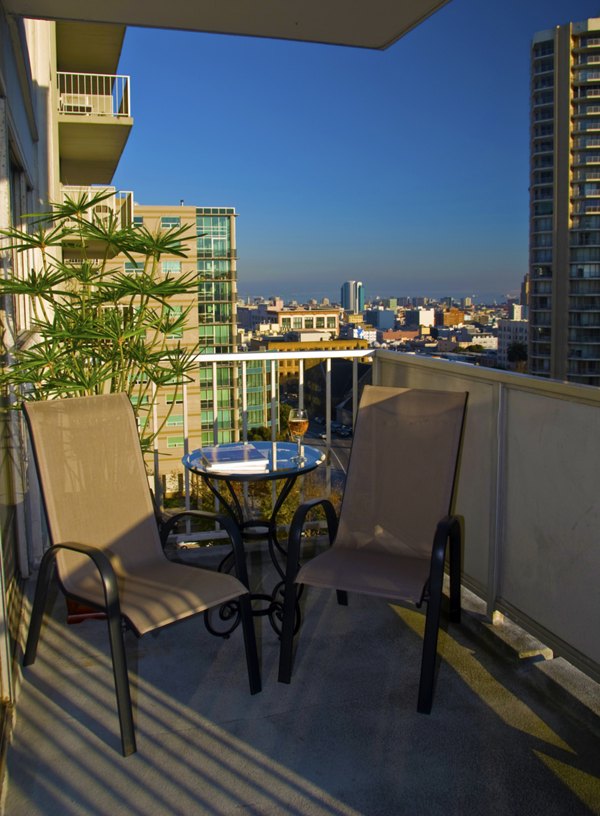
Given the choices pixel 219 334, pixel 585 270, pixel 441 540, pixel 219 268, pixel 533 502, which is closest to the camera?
pixel 441 540

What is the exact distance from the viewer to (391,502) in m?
2.99

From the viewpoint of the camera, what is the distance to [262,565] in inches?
146

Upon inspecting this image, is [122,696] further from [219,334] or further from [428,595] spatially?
[219,334]

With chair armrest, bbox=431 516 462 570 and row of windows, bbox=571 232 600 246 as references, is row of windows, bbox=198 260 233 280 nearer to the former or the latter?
row of windows, bbox=571 232 600 246

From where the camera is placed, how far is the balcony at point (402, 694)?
197 centimetres

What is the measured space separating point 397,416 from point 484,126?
5424cm

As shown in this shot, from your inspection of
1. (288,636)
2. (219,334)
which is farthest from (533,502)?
(219,334)

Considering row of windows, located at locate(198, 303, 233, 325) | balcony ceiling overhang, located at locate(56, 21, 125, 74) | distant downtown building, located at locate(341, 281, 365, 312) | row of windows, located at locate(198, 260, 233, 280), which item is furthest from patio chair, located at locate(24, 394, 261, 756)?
distant downtown building, located at locate(341, 281, 365, 312)

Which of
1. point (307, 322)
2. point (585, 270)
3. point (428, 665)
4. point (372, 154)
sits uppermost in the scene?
point (372, 154)

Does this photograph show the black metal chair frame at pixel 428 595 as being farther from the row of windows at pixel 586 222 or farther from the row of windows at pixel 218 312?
the row of windows at pixel 586 222

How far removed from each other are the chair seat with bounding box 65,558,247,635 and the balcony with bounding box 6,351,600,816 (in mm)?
362

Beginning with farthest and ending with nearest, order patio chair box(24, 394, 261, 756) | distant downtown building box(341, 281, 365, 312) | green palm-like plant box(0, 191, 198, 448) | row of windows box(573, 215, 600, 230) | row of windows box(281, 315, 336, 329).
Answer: distant downtown building box(341, 281, 365, 312) < row of windows box(573, 215, 600, 230) < row of windows box(281, 315, 336, 329) < green palm-like plant box(0, 191, 198, 448) < patio chair box(24, 394, 261, 756)

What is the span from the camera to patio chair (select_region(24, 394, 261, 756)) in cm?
222

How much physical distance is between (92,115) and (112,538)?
830cm
